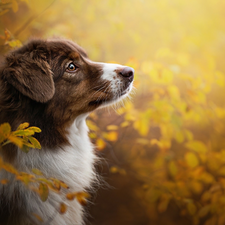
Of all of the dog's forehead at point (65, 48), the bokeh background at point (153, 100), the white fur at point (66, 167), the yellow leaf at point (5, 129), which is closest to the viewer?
the yellow leaf at point (5, 129)

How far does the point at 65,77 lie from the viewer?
2.34m

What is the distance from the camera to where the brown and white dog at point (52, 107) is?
209 cm

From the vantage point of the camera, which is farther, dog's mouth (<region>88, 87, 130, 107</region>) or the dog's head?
dog's mouth (<region>88, 87, 130, 107</region>)

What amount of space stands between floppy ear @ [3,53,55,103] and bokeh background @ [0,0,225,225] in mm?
932

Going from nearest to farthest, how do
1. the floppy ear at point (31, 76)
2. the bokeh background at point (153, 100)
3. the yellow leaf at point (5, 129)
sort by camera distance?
the yellow leaf at point (5, 129), the floppy ear at point (31, 76), the bokeh background at point (153, 100)

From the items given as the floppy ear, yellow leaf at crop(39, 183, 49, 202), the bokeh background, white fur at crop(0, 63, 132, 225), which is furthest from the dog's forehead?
yellow leaf at crop(39, 183, 49, 202)

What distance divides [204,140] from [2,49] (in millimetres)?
4059

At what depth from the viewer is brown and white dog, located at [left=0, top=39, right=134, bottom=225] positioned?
209 cm

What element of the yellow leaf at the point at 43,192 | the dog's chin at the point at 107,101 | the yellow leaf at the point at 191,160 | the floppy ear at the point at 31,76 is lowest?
the yellow leaf at the point at 191,160

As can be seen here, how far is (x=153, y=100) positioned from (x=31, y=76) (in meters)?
2.19

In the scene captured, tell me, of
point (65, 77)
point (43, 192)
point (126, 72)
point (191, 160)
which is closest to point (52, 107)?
point (65, 77)

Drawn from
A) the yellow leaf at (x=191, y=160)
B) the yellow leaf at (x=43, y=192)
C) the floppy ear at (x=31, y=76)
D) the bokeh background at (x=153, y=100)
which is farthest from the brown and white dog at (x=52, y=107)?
the yellow leaf at (x=191, y=160)

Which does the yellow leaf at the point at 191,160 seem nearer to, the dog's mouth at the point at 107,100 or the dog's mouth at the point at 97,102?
the dog's mouth at the point at 107,100

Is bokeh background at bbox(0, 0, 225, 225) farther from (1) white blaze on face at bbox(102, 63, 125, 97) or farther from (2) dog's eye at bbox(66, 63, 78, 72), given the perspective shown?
(2) dog's eye at bbox(66, 63, 78, 72)
